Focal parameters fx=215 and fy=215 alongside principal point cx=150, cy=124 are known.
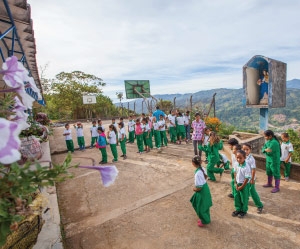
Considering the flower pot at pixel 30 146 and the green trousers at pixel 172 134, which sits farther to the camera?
the green trousers at pixel 172 134

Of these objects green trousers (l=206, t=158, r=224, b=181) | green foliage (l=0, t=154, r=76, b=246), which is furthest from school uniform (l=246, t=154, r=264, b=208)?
green foliage (l=0, t=154, r=76, b=246)

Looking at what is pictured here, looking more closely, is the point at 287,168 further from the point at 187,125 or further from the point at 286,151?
the point at 187,125

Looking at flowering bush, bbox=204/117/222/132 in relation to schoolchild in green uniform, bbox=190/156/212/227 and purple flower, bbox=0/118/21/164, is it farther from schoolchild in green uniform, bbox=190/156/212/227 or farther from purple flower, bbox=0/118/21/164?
purple flower, bbox=0/118/21/164

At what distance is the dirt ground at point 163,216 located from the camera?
325 cm

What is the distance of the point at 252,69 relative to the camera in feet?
25.2

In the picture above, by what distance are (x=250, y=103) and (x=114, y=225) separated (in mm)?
6359

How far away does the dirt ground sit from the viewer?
3248mm

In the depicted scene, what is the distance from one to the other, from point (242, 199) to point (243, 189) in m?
0.18

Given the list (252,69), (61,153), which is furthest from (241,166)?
(61,153)

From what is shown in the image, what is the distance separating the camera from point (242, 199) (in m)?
3.77

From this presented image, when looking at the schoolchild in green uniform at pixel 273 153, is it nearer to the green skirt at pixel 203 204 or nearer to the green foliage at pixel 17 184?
the green skirt at pixel 203 204

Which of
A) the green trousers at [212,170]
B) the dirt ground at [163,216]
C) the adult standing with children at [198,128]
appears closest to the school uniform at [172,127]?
the adult standing with children at [198,128]

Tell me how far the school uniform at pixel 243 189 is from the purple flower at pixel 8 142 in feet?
12.6

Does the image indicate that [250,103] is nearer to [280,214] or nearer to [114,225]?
[280,214]
